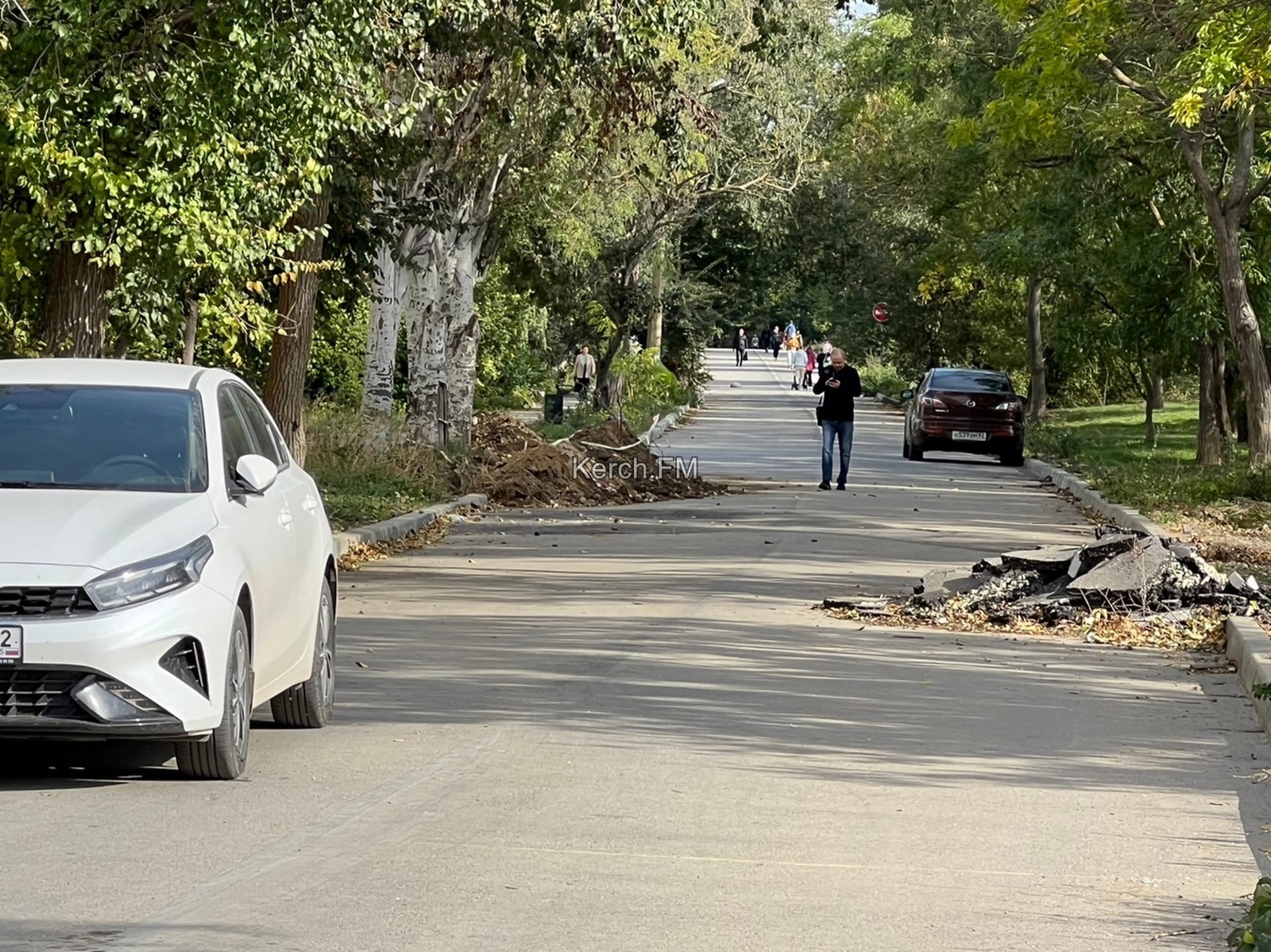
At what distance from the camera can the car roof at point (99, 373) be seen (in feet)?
31.7

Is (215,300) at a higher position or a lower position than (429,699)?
higher

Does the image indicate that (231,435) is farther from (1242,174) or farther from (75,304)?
(1242,174)

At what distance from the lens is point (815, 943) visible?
646 cm

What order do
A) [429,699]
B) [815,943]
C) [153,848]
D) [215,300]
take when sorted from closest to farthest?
[815,943] → [153,848] → [429,699] → [215,300]

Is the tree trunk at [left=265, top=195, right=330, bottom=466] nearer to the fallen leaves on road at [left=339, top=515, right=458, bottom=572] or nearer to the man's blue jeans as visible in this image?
the fallen leaves on road at [left=339, top=515, right=458, bottom=572]

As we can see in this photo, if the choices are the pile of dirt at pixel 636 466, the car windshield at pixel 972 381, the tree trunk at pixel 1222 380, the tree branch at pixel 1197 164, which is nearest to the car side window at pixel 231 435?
the pile of dirt at pixel 636 466

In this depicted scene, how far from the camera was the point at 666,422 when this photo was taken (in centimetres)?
5159

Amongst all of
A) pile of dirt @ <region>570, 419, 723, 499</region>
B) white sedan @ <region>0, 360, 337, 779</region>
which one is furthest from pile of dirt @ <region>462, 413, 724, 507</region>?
white sedan @ <region>0, 360, 337, 779</region>

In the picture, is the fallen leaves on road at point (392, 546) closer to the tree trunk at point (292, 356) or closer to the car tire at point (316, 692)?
the tree trunk at point (292, 356)

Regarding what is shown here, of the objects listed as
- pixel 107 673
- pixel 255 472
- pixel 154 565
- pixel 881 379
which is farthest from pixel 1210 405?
pixel 881 379

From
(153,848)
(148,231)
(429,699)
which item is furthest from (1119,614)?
Result: (153,848)

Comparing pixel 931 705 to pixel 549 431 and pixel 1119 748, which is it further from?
pixel 549 431

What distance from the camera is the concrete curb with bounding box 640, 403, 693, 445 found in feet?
150

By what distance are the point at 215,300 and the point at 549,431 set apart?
25.0 metres
